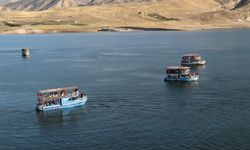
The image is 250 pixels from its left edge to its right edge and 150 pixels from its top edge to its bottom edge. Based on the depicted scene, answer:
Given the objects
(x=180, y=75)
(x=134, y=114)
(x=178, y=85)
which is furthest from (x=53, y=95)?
(x=180, y=75)

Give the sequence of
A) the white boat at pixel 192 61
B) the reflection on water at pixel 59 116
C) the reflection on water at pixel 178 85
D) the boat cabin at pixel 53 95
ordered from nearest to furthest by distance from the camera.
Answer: the reflection on water at pixel 59 116 < the boat cabin at pixel 53 95 < the reflection on water at pixel 178 85 < the white boat at pixel 192 61

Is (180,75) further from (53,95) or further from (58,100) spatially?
(58,100)

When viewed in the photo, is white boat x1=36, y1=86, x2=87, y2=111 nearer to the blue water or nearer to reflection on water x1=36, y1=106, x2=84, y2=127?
reflection on water x1=36, y1=106, x2=84, y2=127

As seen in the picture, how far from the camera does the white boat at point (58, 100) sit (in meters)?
113

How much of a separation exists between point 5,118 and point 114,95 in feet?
99.7

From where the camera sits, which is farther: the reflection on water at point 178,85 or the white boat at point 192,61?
the white boat at point 192,61

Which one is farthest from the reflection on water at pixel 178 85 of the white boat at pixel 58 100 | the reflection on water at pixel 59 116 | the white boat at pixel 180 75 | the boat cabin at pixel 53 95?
the reflection on water at pixel 59 116

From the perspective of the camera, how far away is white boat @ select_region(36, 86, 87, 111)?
113387mm

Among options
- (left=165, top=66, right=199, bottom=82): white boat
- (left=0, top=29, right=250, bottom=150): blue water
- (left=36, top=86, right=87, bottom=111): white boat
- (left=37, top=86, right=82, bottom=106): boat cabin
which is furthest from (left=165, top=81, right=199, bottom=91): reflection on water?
(left=36, top=86, right=87, bottom=111): white boat

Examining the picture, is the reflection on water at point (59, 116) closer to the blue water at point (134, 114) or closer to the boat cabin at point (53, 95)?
the blue water at point (134, 114)

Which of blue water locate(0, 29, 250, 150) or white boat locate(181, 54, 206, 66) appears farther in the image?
white boat locate(181, 54, 206, 66)

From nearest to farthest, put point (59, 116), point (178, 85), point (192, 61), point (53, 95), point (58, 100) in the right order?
point (59, 116) → point (58, 100) → point (53, 95) → point (178, 85) → point (192, 61)

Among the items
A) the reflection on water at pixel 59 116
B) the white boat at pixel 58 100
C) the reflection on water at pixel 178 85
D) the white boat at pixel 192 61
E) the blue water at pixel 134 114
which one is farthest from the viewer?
the white boat at pixel 192 61

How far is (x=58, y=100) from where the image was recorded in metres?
116
